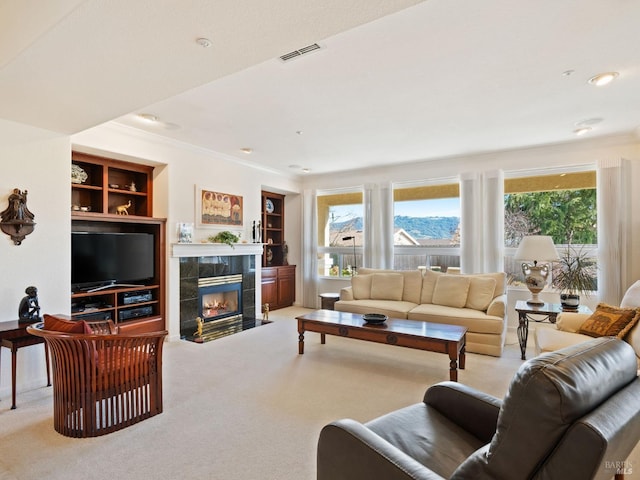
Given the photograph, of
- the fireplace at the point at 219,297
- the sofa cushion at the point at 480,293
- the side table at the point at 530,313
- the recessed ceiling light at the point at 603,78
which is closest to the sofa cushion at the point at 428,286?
the sofa cushion at the point at 480,293

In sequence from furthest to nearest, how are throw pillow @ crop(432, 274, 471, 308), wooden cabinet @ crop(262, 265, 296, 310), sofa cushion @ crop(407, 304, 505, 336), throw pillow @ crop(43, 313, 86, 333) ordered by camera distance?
wooden cabinet @ crop(262, 265, 296, 310)
throw pillow @ crop(432, 274, 471, 308)
sofa cushion @ crop(407, 304, 505, 336)
throw pillow @ crop(43, 313, 86, 333)

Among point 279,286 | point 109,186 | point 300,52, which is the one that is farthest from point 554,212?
point 109,186

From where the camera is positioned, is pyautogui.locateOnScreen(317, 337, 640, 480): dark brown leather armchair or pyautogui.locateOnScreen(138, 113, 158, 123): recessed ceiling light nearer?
pyautogui.locateOnScreen(317, 337, 640, 480): dark brown leather armchair

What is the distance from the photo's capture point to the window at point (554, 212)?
477cm

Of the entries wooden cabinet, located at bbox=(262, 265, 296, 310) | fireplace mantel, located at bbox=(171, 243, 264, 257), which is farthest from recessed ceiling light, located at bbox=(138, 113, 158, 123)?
wooden cabinet, located at bbox=(262, 265, 296, 310)

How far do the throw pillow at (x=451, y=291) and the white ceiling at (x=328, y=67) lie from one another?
6.18ft

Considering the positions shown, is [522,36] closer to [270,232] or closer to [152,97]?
[152,97]

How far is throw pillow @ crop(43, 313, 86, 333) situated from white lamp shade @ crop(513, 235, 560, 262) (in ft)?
14.1

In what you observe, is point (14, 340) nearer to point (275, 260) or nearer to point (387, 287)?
point (387, 287)

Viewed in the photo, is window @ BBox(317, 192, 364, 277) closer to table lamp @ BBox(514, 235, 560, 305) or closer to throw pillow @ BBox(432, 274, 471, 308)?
throw pillow @ BBox(432, 274, 471, 308)

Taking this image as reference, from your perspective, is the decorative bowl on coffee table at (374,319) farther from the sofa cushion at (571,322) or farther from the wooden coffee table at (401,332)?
the sofa cushion at (571,322)

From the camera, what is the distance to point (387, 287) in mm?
5168

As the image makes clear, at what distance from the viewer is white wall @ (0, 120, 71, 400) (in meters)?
2.95

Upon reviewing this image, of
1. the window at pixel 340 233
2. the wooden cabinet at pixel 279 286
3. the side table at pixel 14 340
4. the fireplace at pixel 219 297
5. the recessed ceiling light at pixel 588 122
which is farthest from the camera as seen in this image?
the window at pixel 340 233
